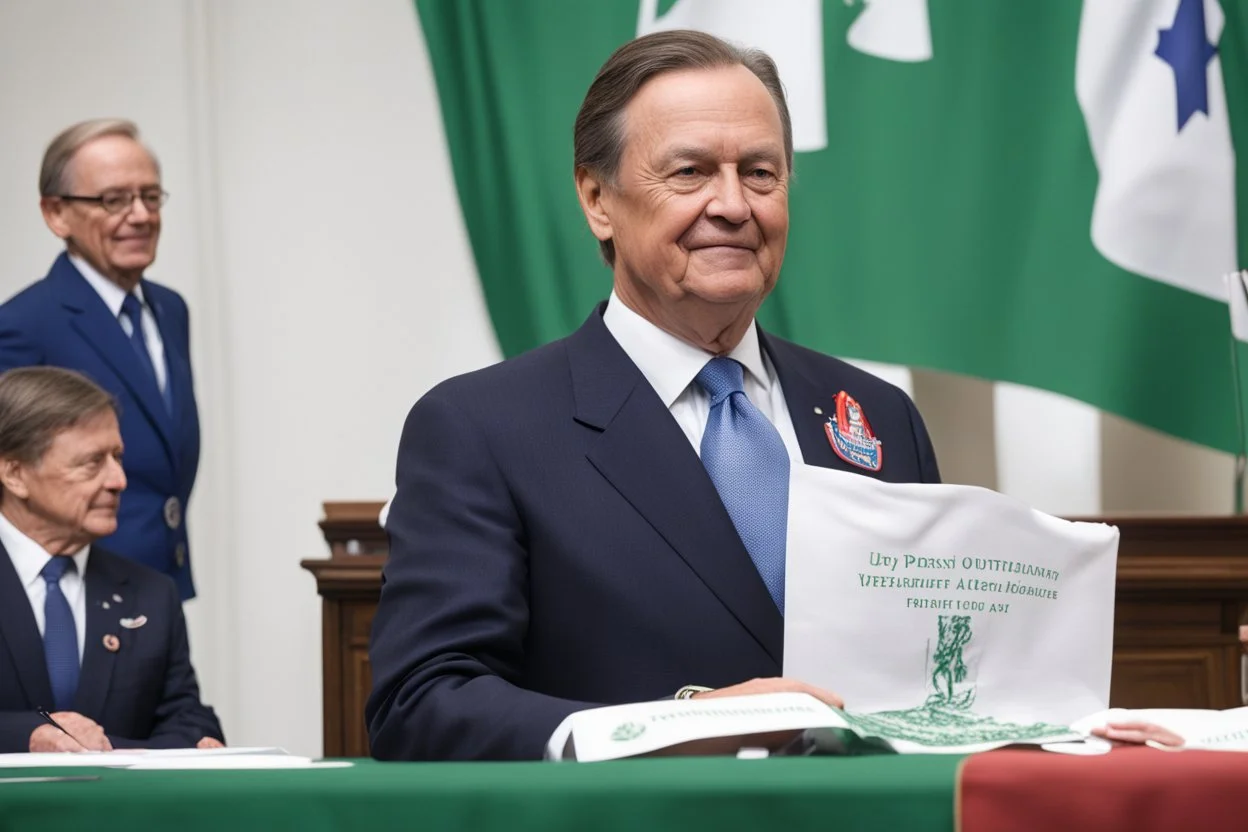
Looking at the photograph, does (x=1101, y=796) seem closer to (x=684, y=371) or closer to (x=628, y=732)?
(x=628, y=732)

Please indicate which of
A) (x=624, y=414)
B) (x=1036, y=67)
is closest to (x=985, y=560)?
(x=624, y=414)

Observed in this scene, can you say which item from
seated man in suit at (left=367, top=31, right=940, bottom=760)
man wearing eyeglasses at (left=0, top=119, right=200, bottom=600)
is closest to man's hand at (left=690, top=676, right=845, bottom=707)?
seated man in suit at (left=367, top=31, right=940, bottom=760)

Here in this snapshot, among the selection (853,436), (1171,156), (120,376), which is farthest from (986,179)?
(853,436)

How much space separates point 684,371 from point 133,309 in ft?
7.52

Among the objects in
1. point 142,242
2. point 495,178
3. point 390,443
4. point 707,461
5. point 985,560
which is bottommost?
point 985,560

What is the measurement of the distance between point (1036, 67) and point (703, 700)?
126 inches

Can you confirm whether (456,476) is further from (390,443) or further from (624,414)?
(390,443)

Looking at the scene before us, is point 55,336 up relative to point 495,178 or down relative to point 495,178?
down

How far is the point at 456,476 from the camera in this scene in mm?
1488

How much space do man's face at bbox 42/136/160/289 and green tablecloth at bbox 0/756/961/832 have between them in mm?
2852

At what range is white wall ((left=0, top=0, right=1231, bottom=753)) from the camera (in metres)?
4.59

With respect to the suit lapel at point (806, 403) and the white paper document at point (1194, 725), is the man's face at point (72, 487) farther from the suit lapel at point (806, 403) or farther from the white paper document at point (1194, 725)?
the white paper document at point (1194, 725)

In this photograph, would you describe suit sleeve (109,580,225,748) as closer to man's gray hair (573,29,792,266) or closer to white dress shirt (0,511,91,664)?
white dress shirt (0,511,91,664)

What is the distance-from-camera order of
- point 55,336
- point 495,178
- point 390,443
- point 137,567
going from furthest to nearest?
1. point 390,443
2. point 495,178
3. point 55,336
4. point 137,567
